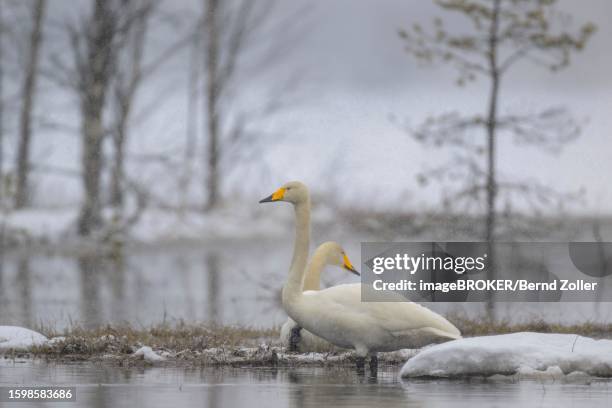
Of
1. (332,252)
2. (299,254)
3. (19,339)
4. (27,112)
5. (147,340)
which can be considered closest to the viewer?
(299,254)

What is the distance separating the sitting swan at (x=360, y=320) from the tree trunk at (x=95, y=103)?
83.4 ft

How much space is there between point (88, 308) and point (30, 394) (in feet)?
35.5

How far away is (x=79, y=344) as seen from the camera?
11961mm

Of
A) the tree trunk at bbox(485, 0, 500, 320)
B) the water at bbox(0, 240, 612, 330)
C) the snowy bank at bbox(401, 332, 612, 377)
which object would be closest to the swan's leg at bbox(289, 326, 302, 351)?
the snowy bank at bbox(401, 332, 612, 377)

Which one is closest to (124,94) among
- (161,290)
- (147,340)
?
(161,290)

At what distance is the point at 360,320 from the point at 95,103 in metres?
26.7

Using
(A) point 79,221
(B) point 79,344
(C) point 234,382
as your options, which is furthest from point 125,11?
(C) point 234,382

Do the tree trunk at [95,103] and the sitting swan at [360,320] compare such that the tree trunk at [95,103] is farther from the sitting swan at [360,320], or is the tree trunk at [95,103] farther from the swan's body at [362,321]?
the swan's body at [362,321]

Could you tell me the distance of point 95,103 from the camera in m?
36.1

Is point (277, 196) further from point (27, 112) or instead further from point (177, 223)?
point (177, 223)

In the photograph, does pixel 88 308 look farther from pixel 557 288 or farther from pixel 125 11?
pixel 125 11

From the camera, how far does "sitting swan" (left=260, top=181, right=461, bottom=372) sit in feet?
35.0

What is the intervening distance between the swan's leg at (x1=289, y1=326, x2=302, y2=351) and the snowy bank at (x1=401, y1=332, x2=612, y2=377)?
217 cm

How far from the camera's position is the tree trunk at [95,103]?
35.2m
